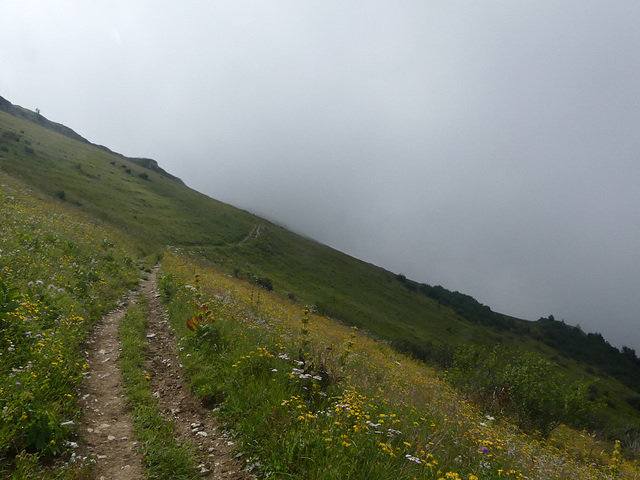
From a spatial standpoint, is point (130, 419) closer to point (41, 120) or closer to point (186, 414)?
point (186, 414)

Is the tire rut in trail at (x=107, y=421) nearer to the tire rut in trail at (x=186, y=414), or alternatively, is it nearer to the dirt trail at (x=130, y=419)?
the dirt trail at (x=130, y=419)

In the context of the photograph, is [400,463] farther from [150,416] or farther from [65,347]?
[65,347]

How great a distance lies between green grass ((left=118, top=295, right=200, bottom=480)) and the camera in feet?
13.9

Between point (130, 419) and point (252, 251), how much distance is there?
6622 cm

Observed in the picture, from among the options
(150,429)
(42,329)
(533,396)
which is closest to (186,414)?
(150,429)

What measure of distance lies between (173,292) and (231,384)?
923cm

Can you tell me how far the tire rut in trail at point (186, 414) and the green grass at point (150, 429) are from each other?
0.16 m

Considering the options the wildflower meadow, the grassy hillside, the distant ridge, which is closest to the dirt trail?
the wildflower meadow

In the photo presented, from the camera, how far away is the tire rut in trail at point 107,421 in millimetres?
4203

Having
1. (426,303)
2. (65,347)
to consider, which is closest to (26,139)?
(65,347)

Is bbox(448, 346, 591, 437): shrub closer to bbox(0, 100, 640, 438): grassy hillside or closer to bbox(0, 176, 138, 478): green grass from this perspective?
bbox(0, 176, 138, 478): green grass

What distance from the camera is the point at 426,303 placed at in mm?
106188

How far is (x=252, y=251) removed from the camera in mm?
70312

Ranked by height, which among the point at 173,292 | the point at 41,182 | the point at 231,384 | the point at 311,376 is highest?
the point at 311,376
